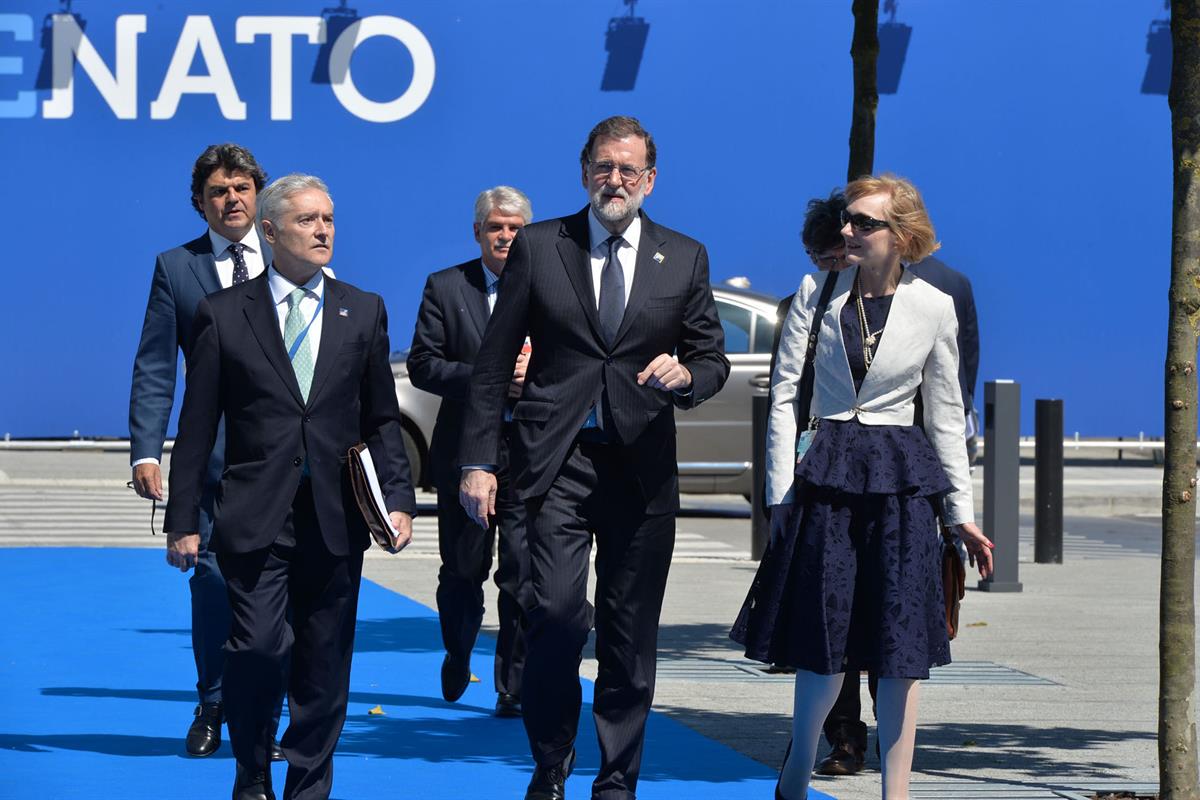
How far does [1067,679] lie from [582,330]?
392 cm

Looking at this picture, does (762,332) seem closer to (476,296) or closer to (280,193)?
(476,296)

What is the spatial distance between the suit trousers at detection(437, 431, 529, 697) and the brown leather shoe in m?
1.44

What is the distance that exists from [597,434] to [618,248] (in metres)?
0.56

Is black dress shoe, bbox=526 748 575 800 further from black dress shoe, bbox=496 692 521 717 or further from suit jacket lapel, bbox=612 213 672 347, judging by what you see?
black dress shoe, bbox=496 692 521 717

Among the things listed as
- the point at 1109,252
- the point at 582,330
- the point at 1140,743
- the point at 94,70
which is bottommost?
the point at 1140,743

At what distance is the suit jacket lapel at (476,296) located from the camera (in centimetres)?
799

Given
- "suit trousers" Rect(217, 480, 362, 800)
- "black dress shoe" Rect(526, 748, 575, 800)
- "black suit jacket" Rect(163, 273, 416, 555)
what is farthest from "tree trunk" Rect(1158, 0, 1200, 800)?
"suit trousers" Rect(217, 480, 362, 800)

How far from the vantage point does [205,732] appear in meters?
7.14

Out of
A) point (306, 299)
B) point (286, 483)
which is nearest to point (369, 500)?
point (286, 483)

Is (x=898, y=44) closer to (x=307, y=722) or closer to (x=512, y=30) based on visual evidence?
(x=512, y=30)

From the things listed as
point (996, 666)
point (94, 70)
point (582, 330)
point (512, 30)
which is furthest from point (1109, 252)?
point (582, 330)

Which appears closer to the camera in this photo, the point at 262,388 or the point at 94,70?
the point at 262,388

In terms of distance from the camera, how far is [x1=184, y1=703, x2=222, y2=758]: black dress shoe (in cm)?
710

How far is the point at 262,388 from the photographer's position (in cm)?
588
